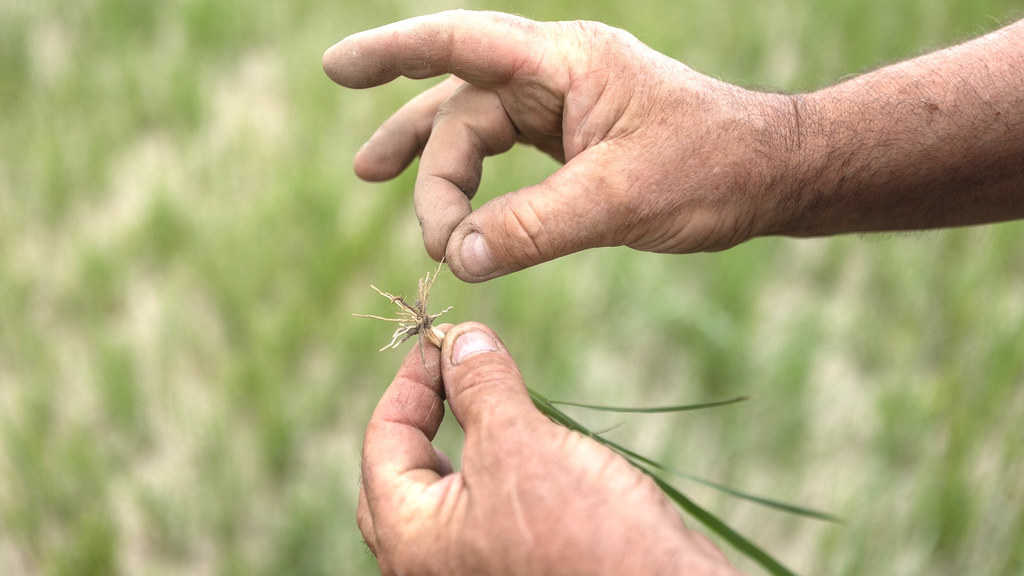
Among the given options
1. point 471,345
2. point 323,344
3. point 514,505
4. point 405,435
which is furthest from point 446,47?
point 323,344

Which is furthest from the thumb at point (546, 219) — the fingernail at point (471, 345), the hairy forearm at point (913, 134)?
the hairy forearm at point (913, 134)

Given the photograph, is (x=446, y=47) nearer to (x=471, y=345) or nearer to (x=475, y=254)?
(x=475, y=254)

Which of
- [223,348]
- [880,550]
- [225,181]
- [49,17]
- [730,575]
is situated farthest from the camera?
[49,17]

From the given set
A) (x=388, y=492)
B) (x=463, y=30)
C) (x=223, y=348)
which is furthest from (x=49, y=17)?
(x=388, y=492)

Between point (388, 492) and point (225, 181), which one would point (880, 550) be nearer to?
point (388, 492)

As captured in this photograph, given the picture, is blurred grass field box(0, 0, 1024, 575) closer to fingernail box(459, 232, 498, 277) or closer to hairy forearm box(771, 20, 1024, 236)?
hairy forearm box(771, 20, 1024, 236)

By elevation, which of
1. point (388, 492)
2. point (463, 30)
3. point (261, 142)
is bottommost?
point (388, 492)

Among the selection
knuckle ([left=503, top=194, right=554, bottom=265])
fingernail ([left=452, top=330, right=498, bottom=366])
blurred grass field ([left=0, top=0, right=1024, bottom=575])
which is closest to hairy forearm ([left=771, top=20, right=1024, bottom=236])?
blurred grass field ([left=0, top=0, right=1024, bottom=575])
